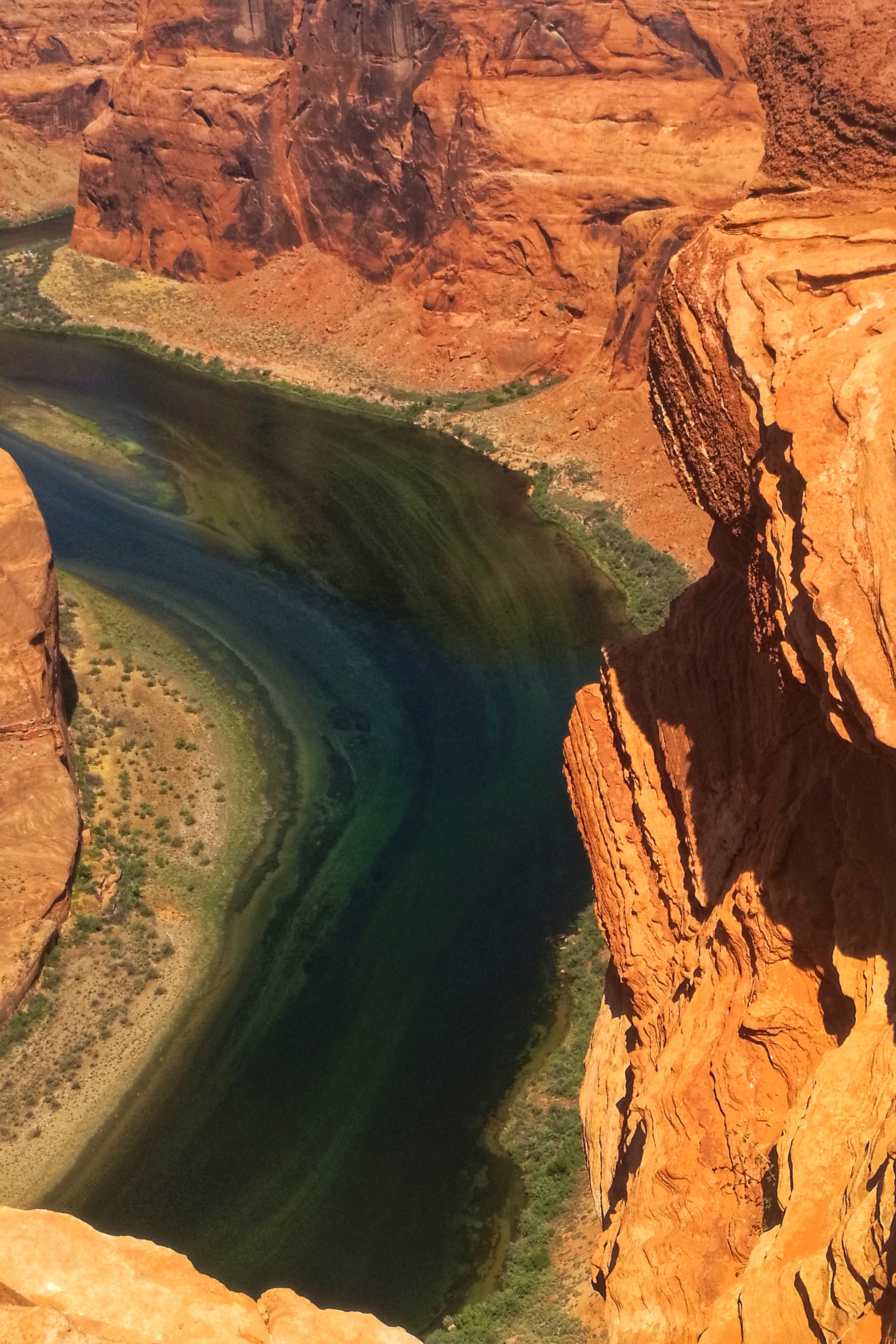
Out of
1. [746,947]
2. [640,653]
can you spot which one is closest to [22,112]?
[640,653]

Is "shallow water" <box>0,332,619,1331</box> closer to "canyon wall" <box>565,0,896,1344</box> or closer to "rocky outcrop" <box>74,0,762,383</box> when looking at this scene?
"canyon wall" <box>565,0,896,1344</box>

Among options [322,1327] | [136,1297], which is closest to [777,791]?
[322,1327]

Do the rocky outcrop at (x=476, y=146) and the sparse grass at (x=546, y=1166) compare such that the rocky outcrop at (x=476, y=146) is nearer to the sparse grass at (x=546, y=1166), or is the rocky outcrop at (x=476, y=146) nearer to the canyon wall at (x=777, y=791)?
the sparse grass at (x=546, y=1166)

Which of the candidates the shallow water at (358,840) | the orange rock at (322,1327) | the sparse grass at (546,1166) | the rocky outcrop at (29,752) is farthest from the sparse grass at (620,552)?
the orange rock at (322,1327)

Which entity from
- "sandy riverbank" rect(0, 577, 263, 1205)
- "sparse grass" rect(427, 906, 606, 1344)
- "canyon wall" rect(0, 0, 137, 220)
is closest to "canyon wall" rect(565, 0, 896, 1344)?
"sparse grass" rect(427, 906, 606, 1344)

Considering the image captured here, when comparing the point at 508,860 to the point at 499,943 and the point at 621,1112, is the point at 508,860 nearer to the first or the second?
the point at 499,943

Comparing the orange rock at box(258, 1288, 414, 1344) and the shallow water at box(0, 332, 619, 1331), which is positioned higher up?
the shallow water at box(0, 332, 619, 1331)
